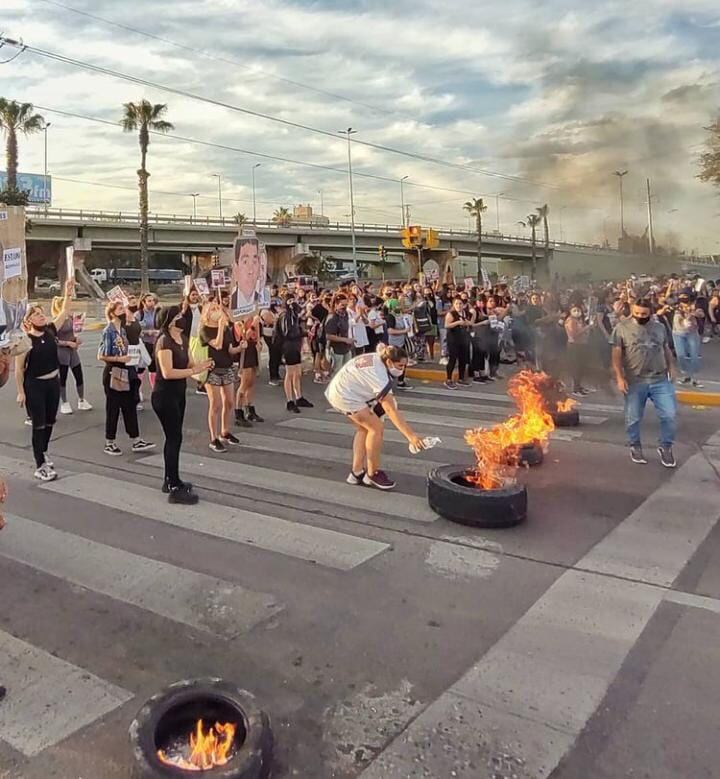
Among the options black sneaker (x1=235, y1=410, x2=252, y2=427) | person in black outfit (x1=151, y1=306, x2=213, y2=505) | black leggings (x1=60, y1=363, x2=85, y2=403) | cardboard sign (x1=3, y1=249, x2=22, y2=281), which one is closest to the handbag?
cardboard sign (x1=3, y1=249, x2=22, y2=281)

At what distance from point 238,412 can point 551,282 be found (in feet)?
31.4

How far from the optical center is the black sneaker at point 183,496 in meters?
5.97

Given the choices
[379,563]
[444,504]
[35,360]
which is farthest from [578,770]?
[35,360]

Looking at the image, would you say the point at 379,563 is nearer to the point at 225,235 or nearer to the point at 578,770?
the point at 578,770

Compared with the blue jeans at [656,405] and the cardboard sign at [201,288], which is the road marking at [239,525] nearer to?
the blue jeans at [656,405]

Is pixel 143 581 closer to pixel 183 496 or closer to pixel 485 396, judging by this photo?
pixel 183 496

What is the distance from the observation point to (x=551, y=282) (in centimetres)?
1608

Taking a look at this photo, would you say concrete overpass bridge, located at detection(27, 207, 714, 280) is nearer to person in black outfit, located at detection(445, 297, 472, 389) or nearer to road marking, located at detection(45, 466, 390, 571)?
person in black outfit, located at detection(445, 297, 472, 389)

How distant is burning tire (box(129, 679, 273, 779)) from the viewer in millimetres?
2539

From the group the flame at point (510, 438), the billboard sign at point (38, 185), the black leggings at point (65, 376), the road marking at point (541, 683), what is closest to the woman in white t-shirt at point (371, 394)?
the flame at point (510, 438)

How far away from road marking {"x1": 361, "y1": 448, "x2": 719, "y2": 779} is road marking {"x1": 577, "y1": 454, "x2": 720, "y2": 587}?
0.02 meters

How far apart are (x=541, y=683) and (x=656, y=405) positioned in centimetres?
468

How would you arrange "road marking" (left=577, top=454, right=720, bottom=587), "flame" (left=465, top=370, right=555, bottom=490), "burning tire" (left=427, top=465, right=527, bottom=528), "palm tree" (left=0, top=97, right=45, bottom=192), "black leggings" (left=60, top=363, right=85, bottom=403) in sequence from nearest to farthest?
"road marking" (left=577, top=454, right=720, bottom=587) → "burning tire" (left=427, top=465, right=527, bottom=528) → "flame" (left=465, top=370, right=555, bottom=490) → "black leggings" (left=60, top=363, right=85, bottom=403) → "palm tree" (left=0, top=97, right=45, bottom=192)

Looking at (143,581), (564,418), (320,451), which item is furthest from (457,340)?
(143,581)
